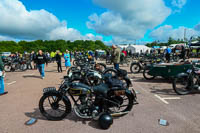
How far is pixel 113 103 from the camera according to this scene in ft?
8.30

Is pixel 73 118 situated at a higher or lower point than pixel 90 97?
lower

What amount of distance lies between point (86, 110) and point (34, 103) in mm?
2029

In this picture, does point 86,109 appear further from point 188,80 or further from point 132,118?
point 188,80

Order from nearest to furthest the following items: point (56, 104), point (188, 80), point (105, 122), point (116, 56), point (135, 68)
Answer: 1. point (105, 122)
2. point (56, 104)
3. point (188, 80)
4. point (116, 56)
5. point (135, 68)

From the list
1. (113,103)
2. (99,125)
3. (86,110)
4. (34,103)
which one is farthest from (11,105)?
(113,103)

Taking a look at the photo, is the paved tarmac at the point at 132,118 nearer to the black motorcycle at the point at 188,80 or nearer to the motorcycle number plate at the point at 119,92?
the black motorcycle at the point at 188,80

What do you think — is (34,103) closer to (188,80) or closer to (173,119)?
(173,119)

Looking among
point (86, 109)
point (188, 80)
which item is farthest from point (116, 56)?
point (86, 109)

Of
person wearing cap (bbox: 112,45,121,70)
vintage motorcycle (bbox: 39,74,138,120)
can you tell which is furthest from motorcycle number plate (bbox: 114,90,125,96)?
person wearing cap (bbox: 112,45,121,70)

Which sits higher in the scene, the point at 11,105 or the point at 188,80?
the point at 188,80

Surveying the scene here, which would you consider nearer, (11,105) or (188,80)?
(11,105)

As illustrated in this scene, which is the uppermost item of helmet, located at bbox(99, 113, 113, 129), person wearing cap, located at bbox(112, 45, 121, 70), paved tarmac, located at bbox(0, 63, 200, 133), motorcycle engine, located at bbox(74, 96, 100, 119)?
person wearing cap, located at bbox(112, 45, 121, 70)

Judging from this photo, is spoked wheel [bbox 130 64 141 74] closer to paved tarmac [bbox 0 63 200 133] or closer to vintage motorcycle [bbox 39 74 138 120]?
paved tarmac [bbox 0 63 200 133]

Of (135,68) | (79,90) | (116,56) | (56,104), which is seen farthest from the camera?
(135,68)
